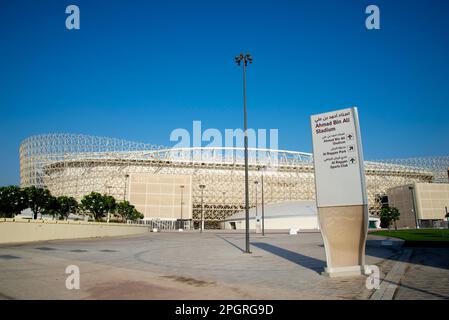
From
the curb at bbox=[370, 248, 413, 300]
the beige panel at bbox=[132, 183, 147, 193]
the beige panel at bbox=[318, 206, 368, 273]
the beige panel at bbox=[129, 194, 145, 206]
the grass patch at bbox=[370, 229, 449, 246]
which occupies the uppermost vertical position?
the beige panel at bbox=[132, 183, 147, 193]

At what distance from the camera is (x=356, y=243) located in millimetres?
10172

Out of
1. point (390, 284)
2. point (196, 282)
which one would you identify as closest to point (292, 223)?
point (390, 284)

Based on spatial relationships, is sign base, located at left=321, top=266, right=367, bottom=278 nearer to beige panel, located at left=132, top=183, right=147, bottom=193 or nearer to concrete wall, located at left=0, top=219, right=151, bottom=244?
concrete wall, located at left=0, top=219, right=151, bottom=244

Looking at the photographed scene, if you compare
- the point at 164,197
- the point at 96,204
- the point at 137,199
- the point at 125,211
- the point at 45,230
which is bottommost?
the point at 45,230

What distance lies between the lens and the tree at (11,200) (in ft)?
124

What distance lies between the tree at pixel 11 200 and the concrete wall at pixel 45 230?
11226 millimetres

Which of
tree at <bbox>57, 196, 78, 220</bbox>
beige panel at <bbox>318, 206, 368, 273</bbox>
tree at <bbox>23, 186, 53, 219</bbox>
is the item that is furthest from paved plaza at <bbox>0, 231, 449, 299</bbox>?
tree at <bbox>57, 196, 78, 220</bbox>

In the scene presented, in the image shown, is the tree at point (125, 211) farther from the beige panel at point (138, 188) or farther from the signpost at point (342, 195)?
the signpost at point (342, 195)

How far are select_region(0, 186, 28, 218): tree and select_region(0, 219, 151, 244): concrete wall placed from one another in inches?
442

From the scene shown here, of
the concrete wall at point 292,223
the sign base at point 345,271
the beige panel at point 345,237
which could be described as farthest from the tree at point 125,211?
the sign base at point 345,271

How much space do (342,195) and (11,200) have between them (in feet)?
133

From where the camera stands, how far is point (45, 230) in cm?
2645

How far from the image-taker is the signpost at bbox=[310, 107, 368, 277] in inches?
397

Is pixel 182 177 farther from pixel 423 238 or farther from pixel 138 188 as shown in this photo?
pixel 423 238
